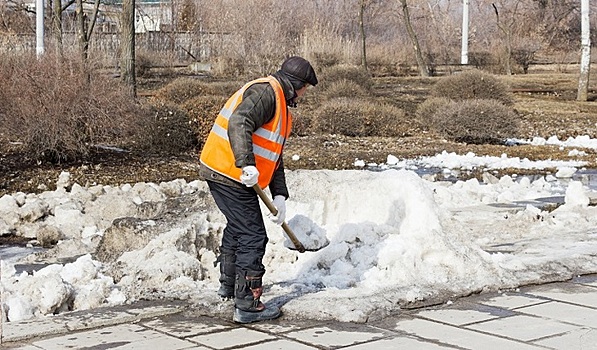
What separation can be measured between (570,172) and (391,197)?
8.21m

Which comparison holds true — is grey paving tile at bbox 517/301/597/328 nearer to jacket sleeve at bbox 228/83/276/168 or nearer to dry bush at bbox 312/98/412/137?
jacket sleeve at bbox 228/83/276/168

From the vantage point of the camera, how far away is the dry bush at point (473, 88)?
25672 millimetres

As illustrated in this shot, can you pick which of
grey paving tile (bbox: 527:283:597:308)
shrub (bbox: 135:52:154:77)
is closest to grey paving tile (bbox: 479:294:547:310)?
grey paving tile (bbox: 527:283:597:308)

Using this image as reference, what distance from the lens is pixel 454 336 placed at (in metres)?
6.10

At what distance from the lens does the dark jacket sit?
6.18 m

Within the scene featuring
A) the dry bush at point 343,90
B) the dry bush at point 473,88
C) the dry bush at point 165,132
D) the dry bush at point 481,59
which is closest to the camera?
the dry bush at point 165,132

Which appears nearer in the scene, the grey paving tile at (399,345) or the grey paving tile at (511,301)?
the grey paving tile at (399,345)

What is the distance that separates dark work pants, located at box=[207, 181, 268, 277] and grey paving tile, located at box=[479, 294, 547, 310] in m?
1.65

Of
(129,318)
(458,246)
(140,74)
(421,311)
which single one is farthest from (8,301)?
(140,74)

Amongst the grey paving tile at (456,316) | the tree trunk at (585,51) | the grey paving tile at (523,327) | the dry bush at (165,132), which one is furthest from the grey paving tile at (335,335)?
the tree trunk at (585,51)

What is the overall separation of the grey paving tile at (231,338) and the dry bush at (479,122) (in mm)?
15326

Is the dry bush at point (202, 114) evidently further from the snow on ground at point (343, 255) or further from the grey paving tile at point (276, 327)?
the grey paving tile at point (276, 327)

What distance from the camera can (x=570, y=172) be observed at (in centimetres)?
1600

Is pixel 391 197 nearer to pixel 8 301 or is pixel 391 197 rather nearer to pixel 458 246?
pixel 458 246
